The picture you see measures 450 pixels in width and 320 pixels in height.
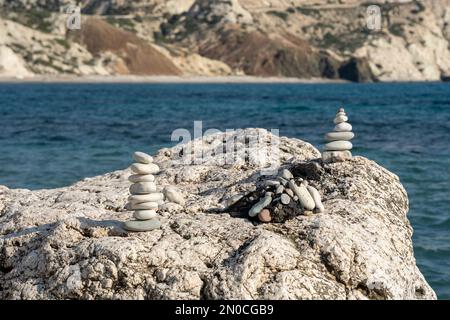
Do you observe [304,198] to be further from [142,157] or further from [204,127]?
[204,127]

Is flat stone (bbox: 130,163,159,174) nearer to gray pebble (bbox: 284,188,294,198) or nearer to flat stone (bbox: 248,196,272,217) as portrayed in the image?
flat stone (bbox: 248,196,272,217)

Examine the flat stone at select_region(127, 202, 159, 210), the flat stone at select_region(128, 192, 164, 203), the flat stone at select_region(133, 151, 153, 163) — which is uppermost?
the flat stone at select_region(133, 151, 153, 163)

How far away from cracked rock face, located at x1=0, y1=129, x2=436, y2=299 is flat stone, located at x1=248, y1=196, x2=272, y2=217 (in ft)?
0.45

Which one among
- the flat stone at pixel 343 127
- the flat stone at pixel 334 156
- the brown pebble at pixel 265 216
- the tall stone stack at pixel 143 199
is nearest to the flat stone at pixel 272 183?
the brown pebble at pixel 265 216

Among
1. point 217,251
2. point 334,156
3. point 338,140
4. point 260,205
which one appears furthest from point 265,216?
point 338,140

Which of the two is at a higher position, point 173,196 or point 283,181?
point 283,181

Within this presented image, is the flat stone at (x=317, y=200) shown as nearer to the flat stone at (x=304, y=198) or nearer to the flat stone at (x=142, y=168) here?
the flat stone at (x=304, y=198)

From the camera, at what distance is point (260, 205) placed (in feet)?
30.5

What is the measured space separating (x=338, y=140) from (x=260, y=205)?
198 centimetres

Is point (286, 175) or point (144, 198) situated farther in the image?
point (286, 175)

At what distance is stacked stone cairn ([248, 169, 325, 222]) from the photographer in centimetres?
927

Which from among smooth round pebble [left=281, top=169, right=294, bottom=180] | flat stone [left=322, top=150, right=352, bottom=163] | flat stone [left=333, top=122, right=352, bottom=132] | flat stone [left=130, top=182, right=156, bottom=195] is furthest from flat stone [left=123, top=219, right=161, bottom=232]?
flat stone [left=333, top=122, right=352, bottom=132]

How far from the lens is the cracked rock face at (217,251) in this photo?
8.37 metres

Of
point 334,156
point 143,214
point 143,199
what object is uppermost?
point 334,156
